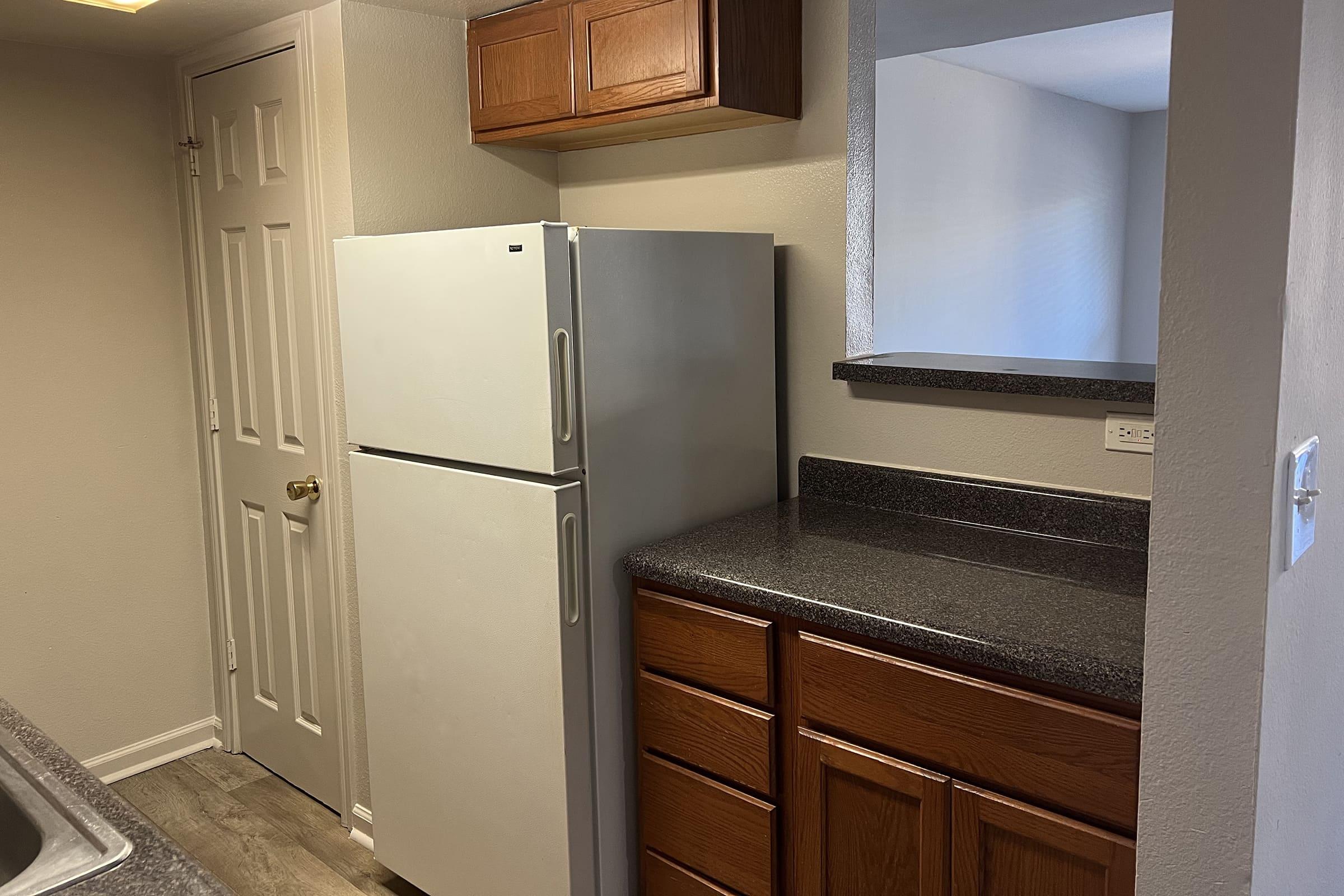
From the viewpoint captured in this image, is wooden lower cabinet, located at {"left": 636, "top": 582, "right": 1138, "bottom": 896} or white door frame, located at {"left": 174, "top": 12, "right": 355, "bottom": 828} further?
white door frame, located at {"left": 174, "top": 12, "right": 355, "bottom": 828}

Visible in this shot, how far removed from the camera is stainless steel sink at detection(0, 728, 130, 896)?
2.91 feet

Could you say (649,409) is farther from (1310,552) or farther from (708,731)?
(1310,552)

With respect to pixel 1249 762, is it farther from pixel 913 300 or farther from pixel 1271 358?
pixel 913 300

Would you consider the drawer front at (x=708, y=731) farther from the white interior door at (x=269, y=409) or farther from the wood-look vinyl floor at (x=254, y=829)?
the white interior door at (x=269, y=409)

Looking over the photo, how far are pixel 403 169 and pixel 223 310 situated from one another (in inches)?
30.7

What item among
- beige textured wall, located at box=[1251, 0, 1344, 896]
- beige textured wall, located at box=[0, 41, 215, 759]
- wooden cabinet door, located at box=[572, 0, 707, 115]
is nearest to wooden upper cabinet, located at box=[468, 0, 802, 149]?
wooden cabinet door, located at box=[572, 0, 707, 115]

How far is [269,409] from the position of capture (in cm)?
278

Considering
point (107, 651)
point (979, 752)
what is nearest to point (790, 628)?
point (979, 752)

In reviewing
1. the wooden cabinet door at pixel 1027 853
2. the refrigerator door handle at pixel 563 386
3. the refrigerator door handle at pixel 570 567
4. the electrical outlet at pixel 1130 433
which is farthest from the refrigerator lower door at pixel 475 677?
the electrical outlet at pixel 1130 433

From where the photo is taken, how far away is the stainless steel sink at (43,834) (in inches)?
34.9

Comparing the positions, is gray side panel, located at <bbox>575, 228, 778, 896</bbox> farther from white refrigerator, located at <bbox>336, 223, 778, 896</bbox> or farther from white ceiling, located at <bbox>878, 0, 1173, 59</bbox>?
white ceiling, located at <bbox>878, 0, 1173, 59</bbox>

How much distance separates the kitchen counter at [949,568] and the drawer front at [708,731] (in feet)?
0.69

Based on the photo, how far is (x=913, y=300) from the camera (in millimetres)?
4477

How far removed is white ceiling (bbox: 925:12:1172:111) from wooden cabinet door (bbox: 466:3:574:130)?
6.99ft
